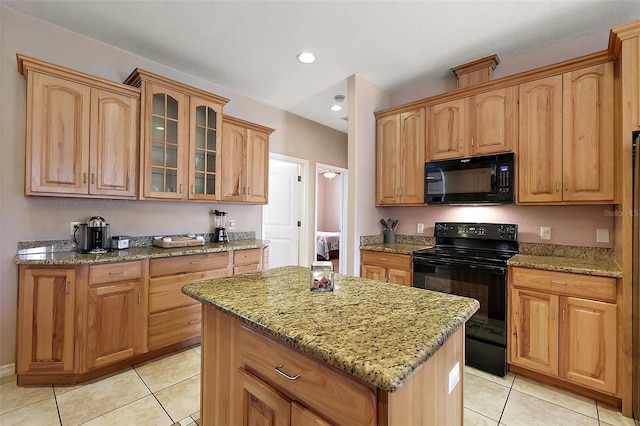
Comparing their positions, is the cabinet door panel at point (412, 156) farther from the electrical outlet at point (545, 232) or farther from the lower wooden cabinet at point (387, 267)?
the electrical outlet at point (545, 232)

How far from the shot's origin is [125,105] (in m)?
2.46

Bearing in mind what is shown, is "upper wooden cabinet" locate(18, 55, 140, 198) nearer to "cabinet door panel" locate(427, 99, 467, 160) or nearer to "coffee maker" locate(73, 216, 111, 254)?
"coffee maker" locate(73, 216, 111, 254)

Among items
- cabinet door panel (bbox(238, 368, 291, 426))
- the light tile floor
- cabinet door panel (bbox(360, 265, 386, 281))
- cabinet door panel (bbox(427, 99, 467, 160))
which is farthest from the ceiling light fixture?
cabinet door panel (bbox(238, 368, 291, 426))

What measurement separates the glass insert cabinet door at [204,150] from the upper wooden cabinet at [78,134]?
0.49 m

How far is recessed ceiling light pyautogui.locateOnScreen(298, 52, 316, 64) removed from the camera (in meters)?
2.75

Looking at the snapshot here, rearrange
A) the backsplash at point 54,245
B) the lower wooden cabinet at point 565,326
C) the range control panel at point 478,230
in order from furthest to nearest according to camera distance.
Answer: the range control panel at point 478,230
the backsplash at point 54,245
the lower wooden cabinet at point 565,326

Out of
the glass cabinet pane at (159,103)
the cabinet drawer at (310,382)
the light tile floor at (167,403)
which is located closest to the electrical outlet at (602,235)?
the light tile floor at (167,403)

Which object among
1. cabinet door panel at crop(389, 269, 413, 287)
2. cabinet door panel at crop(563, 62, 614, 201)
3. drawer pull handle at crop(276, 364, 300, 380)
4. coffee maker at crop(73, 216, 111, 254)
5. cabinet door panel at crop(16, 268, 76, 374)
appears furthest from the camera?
cabinet door panel at crop(389, 269, 413, 287)

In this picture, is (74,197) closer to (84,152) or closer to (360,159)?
(84,152)

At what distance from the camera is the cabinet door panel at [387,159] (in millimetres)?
3258

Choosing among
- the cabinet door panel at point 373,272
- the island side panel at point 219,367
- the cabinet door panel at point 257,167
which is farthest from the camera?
the cabinet door panel at point 257,167

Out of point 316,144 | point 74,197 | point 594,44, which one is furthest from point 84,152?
point 594,44

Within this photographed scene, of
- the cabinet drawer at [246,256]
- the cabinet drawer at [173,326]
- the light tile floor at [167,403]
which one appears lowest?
the light tile floor at [167,403]

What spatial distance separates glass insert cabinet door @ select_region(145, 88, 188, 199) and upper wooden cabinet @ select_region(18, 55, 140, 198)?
0.43 feet
